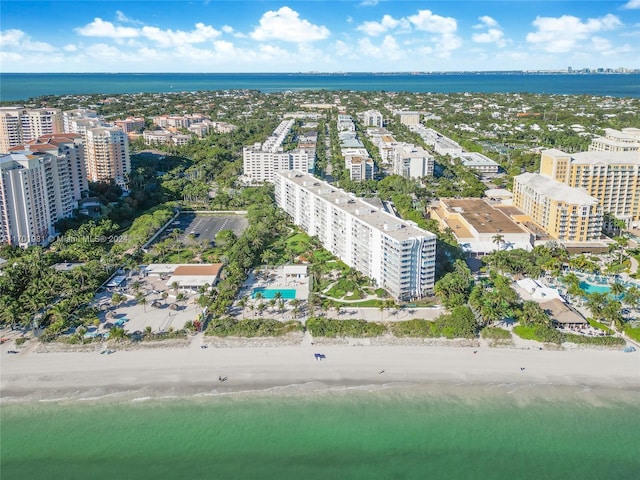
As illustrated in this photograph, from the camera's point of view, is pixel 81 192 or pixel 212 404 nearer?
pixel 212 404

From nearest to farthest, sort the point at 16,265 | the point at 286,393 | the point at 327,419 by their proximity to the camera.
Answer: the point at 327,419
the point at 286,393
the point at 16,265

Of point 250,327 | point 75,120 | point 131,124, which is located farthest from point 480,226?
point 131,124

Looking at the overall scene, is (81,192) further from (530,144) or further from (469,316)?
(530,144)

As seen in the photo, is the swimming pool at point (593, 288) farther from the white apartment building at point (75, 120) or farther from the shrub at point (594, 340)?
the white apartment building at point (75, 120)

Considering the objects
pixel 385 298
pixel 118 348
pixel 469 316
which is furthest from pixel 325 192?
pixel 118 348

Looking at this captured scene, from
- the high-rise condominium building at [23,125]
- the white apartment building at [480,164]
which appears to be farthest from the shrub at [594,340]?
the high-rise condominium building at [23,125]

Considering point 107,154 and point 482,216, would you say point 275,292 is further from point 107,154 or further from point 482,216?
point 107,154

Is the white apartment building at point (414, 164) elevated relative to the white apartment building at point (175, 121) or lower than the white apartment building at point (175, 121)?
lower
